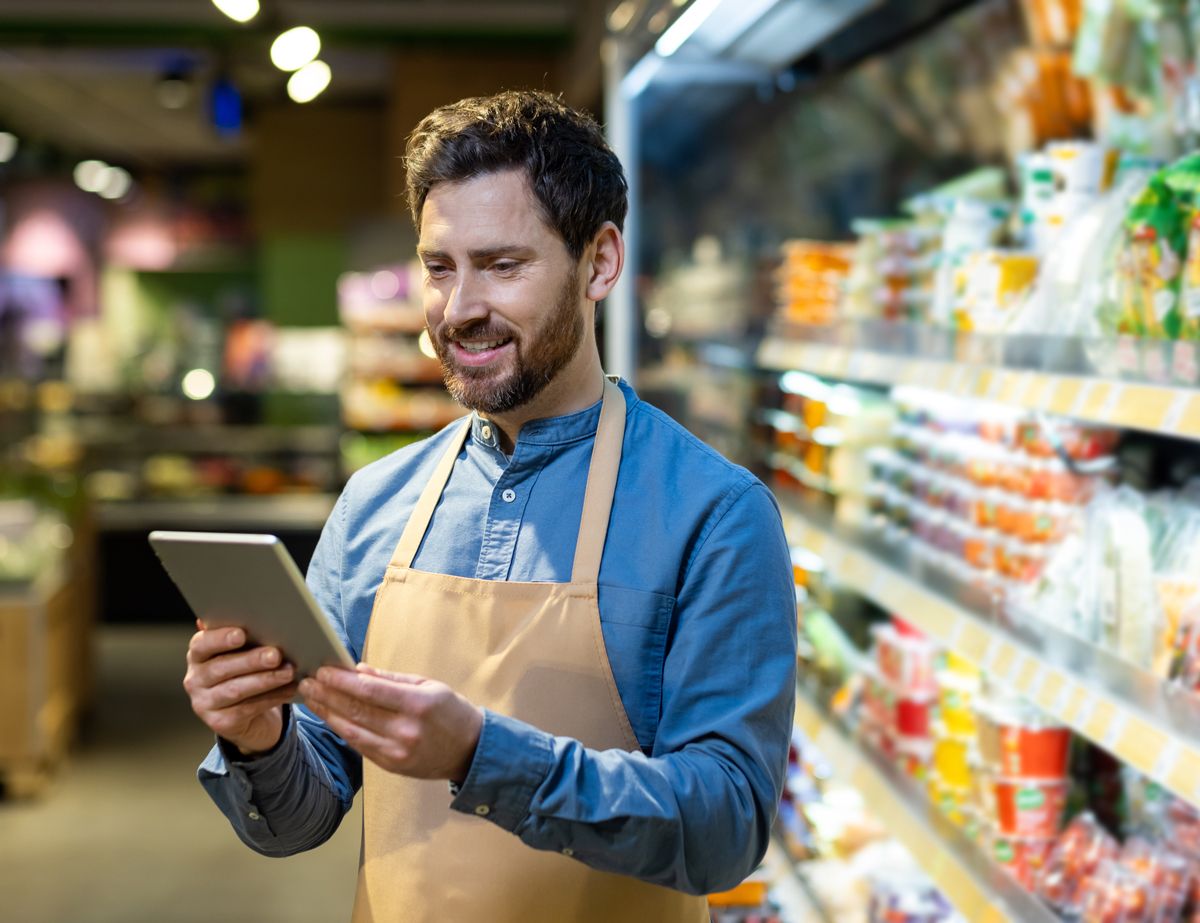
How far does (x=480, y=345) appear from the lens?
1524 millimetres

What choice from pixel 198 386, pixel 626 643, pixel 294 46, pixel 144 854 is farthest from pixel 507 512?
pixel 198 386

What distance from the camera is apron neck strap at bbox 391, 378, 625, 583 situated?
152 centimetres

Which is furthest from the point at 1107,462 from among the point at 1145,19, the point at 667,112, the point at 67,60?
the point at 67,60

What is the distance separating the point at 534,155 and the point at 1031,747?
139cm

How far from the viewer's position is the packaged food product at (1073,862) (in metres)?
2.12

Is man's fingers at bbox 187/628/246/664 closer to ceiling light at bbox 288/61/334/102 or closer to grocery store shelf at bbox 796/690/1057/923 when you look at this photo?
grocery store shelf at bbox 796/690/1057/923

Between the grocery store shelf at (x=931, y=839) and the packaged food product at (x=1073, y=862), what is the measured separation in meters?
0.06

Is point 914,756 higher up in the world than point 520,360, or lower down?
lower down

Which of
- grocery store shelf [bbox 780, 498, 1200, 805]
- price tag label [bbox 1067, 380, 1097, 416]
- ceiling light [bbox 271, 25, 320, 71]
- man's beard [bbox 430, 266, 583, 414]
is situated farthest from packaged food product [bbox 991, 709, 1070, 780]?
ceiling light [bbox 271, 25, 320, 71]

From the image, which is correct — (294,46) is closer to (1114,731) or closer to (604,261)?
(604,261)

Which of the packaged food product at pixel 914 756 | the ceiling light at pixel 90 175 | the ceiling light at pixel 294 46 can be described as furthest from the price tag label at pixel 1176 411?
the ceiling light at pixel 90 175

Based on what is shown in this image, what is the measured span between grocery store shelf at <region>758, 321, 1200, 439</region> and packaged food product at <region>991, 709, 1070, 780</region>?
57 cm

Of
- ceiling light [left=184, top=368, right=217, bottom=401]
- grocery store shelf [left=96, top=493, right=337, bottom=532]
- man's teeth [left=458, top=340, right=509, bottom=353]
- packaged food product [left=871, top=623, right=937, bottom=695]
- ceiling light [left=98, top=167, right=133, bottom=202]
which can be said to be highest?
ceiling light [left=98, top=167, right=133, bottom=202]

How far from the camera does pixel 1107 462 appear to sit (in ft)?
7.57
